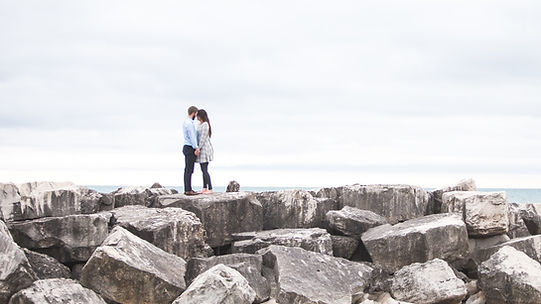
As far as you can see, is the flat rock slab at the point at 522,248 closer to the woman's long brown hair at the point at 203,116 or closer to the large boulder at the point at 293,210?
the large boulder at the point at 293,210

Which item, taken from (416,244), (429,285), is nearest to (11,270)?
(429,285)

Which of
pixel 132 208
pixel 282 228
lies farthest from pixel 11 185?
pixel 282 228

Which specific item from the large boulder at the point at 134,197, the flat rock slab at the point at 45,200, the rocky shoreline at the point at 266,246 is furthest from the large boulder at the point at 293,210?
the flat rock slab at the point at 45,200

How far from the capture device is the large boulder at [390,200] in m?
12.8

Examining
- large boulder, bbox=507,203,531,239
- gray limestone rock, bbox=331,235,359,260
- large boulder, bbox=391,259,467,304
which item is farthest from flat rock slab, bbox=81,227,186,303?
large boulder, bbox=507,203,531,239

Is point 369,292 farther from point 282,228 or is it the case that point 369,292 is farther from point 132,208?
point 132,208

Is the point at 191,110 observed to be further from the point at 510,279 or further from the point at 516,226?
the point at 516,226

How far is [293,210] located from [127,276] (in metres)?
4.13

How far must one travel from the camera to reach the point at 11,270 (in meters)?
8.87

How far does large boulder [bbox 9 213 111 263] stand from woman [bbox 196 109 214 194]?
2.85m

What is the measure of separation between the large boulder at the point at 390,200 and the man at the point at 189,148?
2.87 meters

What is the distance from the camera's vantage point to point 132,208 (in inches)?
463

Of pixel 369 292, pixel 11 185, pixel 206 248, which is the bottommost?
pixel 369 292

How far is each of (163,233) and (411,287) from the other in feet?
12.4
